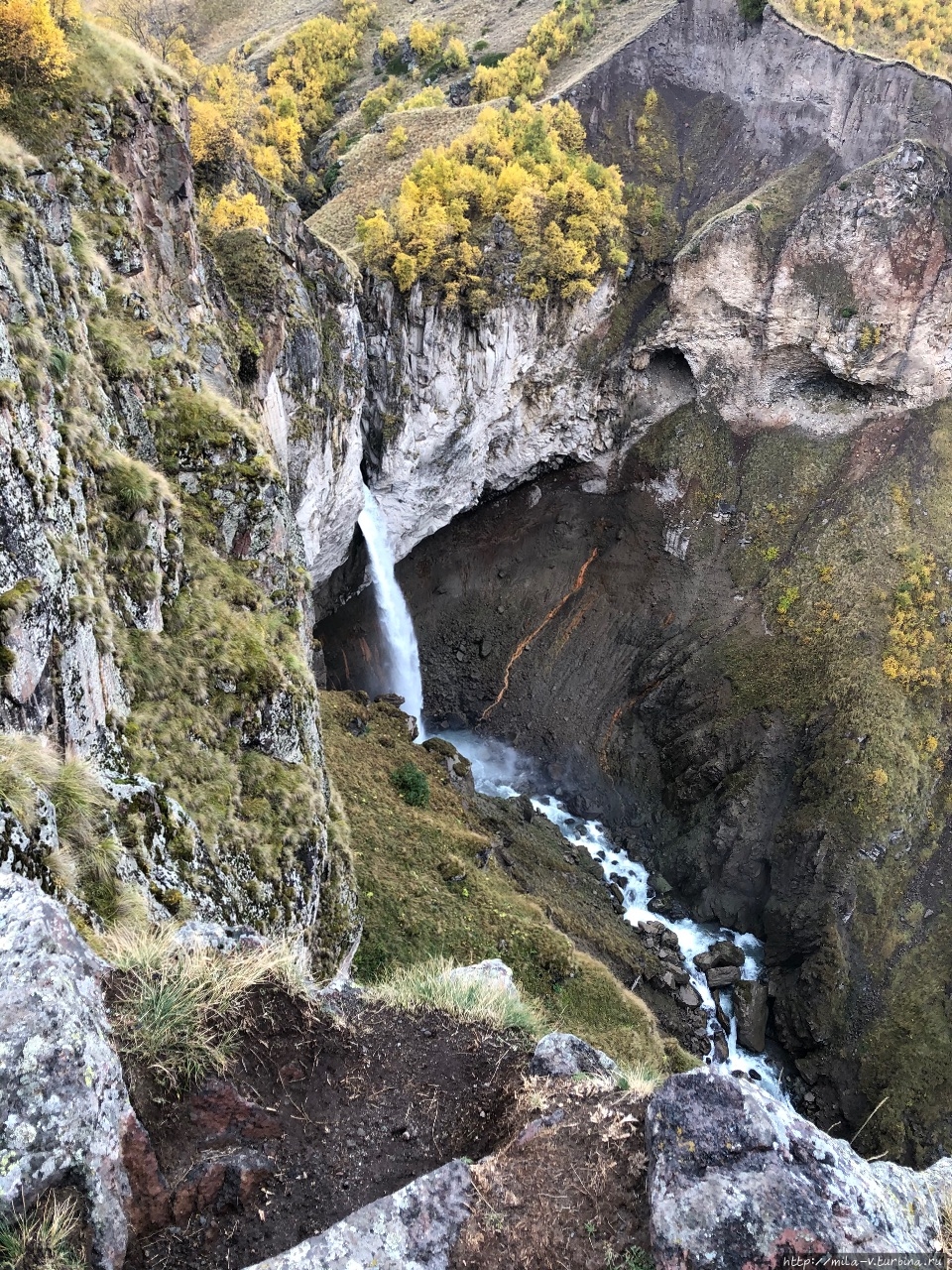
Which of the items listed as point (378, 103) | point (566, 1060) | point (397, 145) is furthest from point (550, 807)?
point (378, 103)

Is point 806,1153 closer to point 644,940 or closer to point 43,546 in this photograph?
point 43,546

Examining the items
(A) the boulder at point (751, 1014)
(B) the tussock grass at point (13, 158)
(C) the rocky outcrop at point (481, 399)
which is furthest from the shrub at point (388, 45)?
(A) the boulder at point (751, 1014)

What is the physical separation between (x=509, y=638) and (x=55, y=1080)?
32.5 m

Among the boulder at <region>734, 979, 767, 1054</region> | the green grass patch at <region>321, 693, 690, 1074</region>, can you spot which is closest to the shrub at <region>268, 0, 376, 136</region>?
the green grass patch at <region>321, 693, 690, 1074</region>

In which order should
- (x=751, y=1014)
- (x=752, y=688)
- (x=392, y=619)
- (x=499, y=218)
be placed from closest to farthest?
(x=751, y=1014), (x=499, y=218), (x=752, y=688), (x=392, y=619)

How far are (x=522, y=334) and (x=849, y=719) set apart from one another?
22059 millimetres

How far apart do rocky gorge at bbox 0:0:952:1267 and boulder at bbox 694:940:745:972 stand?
0.28 metres

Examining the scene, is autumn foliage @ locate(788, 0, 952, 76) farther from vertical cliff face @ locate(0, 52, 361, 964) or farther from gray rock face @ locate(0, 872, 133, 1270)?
gray rock face @ locate(0, 872, 133, 1270)

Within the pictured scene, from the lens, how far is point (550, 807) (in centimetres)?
3122

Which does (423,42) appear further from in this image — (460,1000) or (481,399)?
(460,1000)

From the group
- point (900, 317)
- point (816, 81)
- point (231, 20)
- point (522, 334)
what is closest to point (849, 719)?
point (900, 317)

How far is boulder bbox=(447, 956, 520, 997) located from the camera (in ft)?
23.2

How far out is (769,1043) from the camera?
1002 inches

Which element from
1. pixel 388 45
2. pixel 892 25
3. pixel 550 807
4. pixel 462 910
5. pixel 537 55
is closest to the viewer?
pixel 462 910
